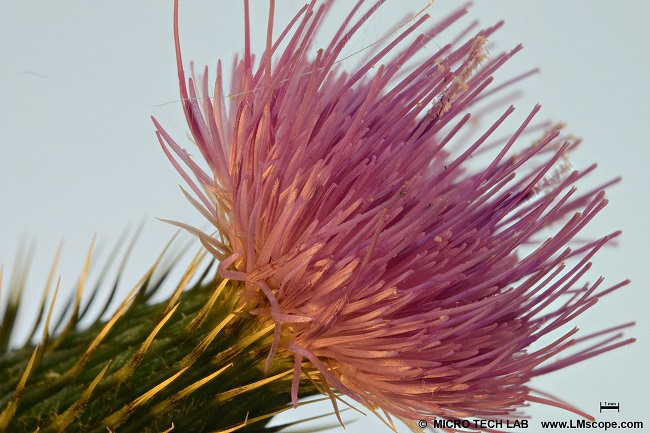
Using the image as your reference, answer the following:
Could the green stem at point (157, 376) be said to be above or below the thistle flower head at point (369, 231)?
below

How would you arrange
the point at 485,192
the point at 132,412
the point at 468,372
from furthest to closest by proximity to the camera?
the point at 485,192, the point at 468,372, the point at 132,412

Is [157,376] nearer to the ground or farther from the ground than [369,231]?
nearer to the ground

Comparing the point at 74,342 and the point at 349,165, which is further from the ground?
the point at 349,165

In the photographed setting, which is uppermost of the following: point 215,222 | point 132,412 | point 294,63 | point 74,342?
point 294,63

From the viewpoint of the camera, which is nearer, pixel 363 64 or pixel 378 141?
pixel 378 141

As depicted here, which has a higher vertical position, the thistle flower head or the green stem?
the thistle flower head

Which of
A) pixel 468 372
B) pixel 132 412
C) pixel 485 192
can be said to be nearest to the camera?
pixel 132 412

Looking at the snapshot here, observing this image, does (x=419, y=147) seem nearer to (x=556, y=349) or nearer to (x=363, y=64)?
(x=363, y=64)

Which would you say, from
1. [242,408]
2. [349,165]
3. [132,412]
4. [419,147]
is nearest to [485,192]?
[419,147]
